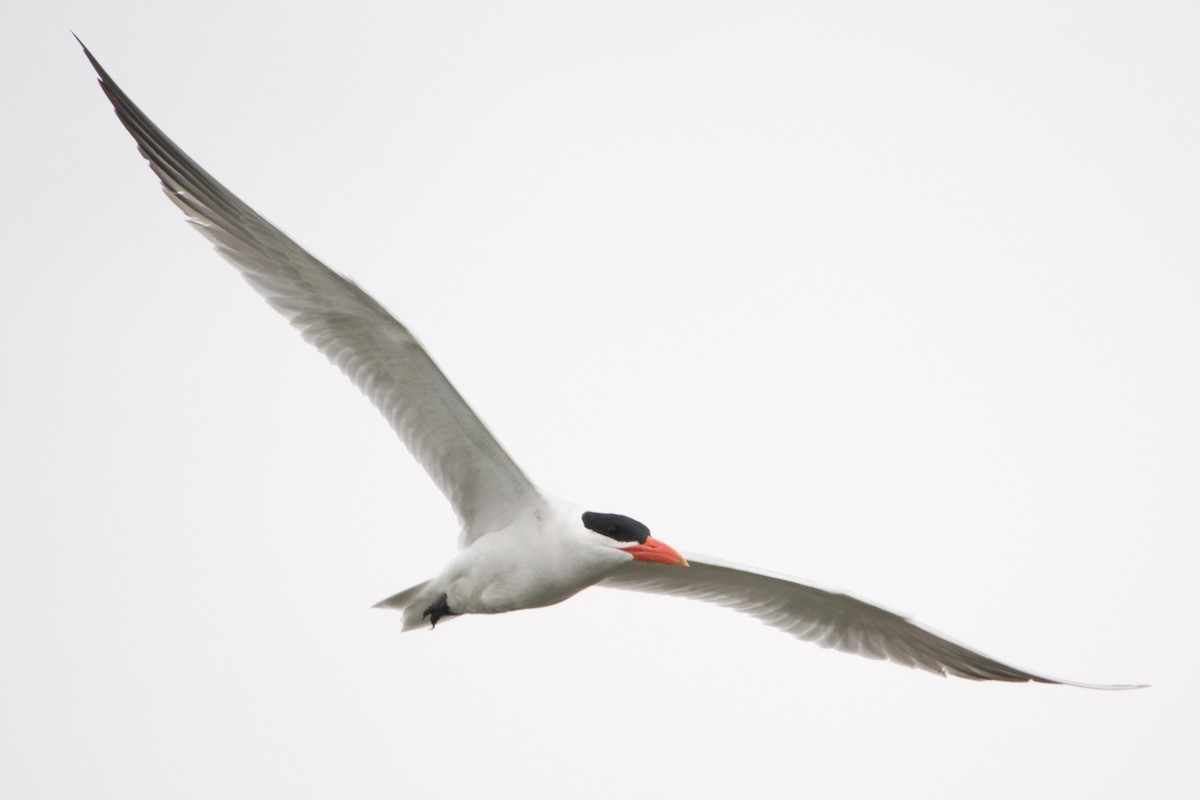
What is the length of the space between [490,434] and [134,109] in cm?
314

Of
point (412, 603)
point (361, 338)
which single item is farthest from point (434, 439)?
point (412, 603)

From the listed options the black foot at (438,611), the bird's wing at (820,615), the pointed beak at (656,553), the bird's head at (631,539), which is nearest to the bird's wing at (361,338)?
the black foot at (438,611)

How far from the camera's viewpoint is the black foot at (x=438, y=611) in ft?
28.8

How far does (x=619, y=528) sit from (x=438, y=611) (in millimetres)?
1590

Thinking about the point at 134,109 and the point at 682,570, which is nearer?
the point at 134,109

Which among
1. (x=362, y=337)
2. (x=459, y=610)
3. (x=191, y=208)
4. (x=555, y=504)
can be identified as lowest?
(x=459, y=610)

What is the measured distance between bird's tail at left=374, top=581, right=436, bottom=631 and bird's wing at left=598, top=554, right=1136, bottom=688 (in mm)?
1565

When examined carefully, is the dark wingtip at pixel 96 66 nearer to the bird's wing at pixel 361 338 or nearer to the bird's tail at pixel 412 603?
the bird's wing at pixel 361 338

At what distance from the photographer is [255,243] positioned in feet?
27.0

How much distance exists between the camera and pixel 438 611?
8.85 metres

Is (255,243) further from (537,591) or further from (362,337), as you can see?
(537,591)

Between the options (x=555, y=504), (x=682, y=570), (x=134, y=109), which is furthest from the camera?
(x=682, y=570)

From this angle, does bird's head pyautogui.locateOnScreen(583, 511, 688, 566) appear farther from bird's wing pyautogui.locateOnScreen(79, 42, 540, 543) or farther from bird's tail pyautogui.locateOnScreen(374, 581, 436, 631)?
bird's tail pyautogui.locateOnScreen(374, 581, 436, 631)

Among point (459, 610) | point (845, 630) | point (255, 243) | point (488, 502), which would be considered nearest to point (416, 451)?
point (488, 502)
